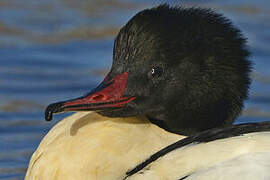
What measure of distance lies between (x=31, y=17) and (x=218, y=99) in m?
5.37

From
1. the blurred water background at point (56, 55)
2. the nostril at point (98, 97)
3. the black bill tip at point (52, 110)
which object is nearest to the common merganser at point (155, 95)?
the nostril at point (98, 97)

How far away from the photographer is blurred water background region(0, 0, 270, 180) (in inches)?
361

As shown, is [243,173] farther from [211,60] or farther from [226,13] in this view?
[226,13]

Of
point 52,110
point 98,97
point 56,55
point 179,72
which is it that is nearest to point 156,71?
point 179,72

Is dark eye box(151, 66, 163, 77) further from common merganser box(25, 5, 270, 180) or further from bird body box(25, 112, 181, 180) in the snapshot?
bird body box(25, 112, 181, 180)

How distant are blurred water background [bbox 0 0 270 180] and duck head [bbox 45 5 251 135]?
182cm

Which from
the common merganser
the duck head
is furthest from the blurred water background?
the duck head

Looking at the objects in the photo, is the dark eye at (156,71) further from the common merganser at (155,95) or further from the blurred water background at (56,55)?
the blurred water background at (56,55)

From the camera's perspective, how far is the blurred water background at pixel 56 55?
30.1 ft

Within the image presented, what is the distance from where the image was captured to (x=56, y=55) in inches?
424

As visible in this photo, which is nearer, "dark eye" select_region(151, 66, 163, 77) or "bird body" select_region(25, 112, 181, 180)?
"bird body" select_region(25, 112, 181, 180)

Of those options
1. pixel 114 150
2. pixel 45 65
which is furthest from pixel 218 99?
pixel 45 65

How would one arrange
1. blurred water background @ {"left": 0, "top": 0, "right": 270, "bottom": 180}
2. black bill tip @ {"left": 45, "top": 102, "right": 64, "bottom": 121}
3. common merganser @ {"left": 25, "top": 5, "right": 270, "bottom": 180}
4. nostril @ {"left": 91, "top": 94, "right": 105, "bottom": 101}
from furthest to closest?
1. blurred water background @ {"left": 0, "top": 0, "right": 270, "bottom": 180}
2. common merganser @ {"left": 25, "top": 5, "right": 270, "bottom": 180}
3. nostril @ {"left": 91, "top": 94, "right": 105, "bottom": 101}
4. black bill tip @ {"left": 45, "top": 102, "right": 64, "bottom": 121}

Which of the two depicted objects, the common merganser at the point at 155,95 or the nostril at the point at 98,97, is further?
the common merganser at the point at 155,95
